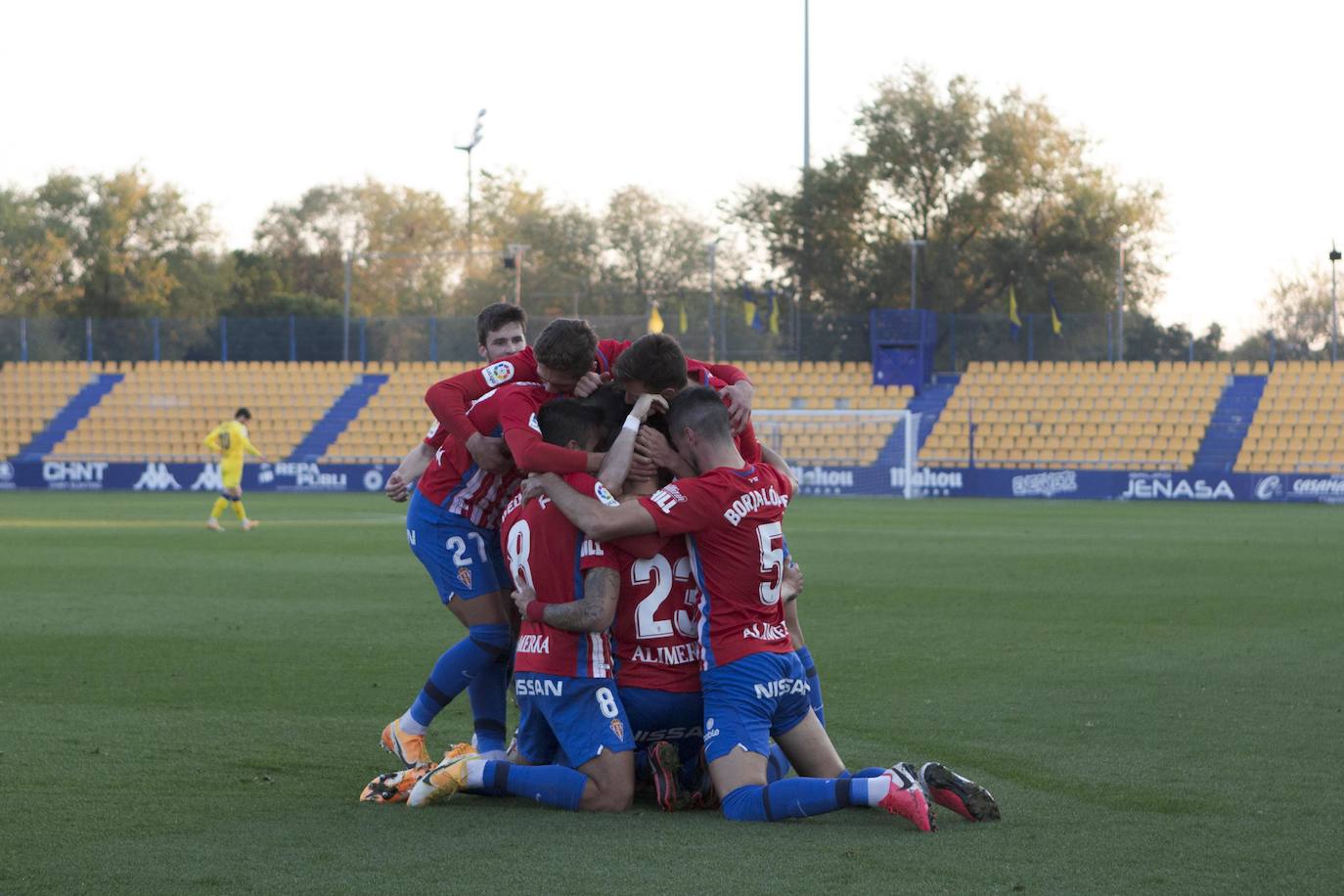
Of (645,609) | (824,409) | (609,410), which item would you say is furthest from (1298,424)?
(645,609)

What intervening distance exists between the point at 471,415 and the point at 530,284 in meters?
62.1

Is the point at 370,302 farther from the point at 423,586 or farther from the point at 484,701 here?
the point at 484,701

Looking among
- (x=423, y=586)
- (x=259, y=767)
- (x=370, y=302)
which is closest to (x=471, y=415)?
(x=259, y=767)

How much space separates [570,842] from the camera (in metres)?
5.23

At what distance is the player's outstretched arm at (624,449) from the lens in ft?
19.6

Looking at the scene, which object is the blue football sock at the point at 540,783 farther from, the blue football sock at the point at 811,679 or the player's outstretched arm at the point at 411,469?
the player's outstretched arm at the point at 411,469

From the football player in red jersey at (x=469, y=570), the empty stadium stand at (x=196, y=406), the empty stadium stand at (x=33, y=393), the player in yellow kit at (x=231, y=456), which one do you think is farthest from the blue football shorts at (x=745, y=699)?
the empty stadium stand at (x=33, y=393)

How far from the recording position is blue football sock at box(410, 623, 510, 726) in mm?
6598

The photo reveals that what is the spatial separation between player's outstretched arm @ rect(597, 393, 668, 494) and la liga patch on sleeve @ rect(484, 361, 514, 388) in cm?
81

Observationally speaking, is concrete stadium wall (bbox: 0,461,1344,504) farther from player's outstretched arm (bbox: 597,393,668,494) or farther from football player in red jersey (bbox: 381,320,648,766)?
player's outstretched arm (bbox: 597,393,668,494)

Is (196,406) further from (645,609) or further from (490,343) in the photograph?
(645,609)

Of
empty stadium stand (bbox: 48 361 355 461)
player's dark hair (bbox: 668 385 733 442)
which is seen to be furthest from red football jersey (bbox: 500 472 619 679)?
empty stadium stand (bbox: 48 361 355 461)

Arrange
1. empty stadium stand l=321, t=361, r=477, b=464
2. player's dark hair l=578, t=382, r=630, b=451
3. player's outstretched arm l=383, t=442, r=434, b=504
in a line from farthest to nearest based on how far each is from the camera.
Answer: empty stadium stand l=321, t=361, r=477, b=464, player's outstretched arm l=383, t=442, r=434, b=504, player's dark hair l=578, t=382, r=630, b=451

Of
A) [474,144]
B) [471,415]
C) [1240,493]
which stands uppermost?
[474,144]
